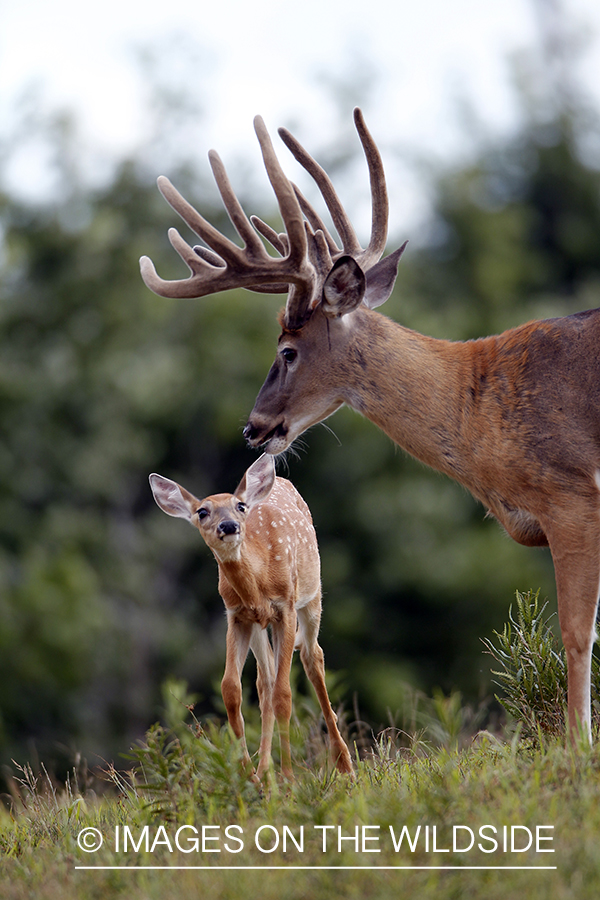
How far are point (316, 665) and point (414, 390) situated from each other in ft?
5.39

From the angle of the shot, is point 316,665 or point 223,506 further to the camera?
point 316,665

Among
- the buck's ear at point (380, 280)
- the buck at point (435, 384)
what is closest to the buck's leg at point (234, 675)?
the buck at point (435, 384)

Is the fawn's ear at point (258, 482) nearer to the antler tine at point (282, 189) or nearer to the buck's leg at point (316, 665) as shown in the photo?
the buck's leg at point (316, 665)

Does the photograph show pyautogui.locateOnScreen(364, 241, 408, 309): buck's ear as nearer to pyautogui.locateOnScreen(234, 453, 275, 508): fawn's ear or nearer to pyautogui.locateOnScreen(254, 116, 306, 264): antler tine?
pyautogui.locateOnScreen(254, 116, 306, 264): antler tine

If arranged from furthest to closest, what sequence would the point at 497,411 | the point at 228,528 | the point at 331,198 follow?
the point at 331,198, the point at 497,411, the point at 228,528

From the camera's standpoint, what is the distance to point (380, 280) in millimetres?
6320

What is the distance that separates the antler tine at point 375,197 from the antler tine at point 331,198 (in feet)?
0.34

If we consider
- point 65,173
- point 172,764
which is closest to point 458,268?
point 65,173

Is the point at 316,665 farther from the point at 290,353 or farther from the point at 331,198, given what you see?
the point at 331,198

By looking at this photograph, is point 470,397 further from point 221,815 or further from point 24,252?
point 24,252

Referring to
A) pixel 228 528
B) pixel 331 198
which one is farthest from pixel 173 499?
pixel 331 198

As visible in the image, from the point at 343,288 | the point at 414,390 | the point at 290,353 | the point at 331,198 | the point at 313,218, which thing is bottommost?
the point at 414,390

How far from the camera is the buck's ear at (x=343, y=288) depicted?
5730 mm

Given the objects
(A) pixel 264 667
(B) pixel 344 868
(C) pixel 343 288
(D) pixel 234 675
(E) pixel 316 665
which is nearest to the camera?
(B) pixel 344 868
